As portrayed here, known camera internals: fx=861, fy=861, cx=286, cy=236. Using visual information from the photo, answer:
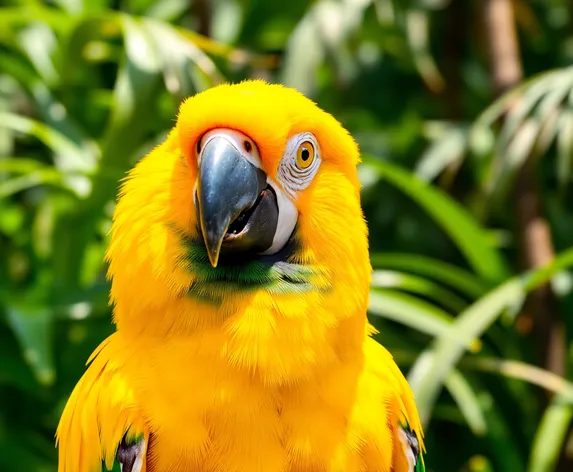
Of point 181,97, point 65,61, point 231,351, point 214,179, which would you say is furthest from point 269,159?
point 65,61

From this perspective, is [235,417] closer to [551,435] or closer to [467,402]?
[467,402]

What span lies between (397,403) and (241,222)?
0.36 meters

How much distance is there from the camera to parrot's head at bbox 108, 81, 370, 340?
1.13 m

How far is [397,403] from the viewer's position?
4.09 feet

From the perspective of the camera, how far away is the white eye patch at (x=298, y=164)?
1.18 m

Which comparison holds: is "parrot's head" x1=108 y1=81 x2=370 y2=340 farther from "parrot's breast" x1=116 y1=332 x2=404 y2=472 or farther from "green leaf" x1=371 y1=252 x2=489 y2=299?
"green leaf" x1=371 y1=252 x2=489 y2=299

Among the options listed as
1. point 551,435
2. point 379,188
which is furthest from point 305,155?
point 379,188

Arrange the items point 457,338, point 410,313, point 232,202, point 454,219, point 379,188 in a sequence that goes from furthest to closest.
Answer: point 379,188 < point 454,219 < point 410,313 < point 457,338 < point 232,202

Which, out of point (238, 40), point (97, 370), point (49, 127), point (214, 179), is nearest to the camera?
point (214, 179)

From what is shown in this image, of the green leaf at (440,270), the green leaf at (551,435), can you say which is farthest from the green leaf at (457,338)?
the green leaf at (551,435)

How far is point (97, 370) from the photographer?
1.21 metres

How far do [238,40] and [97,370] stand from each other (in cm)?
171

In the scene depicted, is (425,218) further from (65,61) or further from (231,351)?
(231,351)

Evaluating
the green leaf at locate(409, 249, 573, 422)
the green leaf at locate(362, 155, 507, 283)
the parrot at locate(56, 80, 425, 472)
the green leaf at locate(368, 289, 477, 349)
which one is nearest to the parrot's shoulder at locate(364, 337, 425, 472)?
the parrot at locate(56, 80, 425, 472)
